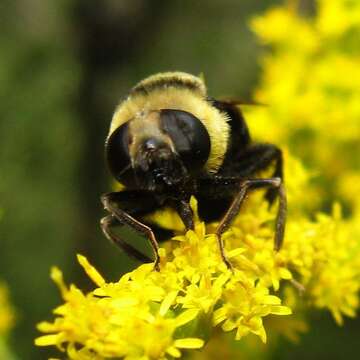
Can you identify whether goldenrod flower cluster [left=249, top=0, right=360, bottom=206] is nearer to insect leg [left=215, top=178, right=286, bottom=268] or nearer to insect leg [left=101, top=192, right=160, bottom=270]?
insect leg [left=215, top=178, right=286, bottom=268]

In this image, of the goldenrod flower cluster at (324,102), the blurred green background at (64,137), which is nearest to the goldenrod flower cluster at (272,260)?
the goldenrod flower cluster at (324,102)

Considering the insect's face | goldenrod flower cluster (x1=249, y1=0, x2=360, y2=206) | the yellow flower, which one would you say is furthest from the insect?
goldenrod flower cluster (x1=249, y1=0, x2=360, y2=206)

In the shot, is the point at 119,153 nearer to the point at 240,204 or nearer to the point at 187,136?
the point at 187,136

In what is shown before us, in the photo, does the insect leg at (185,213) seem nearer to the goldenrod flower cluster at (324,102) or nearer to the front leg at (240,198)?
the front leg at (240,198)

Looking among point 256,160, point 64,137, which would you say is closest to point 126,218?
point 256,160

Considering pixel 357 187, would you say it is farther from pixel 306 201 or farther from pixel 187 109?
pixel 187 109
